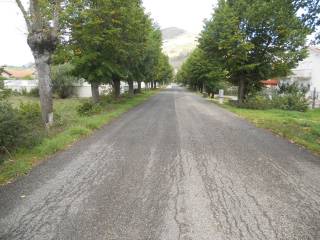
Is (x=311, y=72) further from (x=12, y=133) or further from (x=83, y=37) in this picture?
(x=12, y=133)

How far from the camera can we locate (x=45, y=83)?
1181cm

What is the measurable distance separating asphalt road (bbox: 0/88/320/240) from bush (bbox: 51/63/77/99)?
86.1 feet

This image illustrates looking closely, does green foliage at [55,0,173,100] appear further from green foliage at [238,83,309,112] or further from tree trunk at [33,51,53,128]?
green foliage at [238,83,309,112]

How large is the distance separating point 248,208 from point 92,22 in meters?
13.3

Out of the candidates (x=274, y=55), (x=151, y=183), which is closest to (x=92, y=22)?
(x=151, y=183)

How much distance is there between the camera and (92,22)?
15.4 meters

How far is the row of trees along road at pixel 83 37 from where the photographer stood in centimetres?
1139

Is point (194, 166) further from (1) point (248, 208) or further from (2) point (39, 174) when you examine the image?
(2) point (39, 174)

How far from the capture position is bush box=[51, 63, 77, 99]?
108ft

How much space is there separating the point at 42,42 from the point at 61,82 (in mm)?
23441

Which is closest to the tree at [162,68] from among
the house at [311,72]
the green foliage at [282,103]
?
the house at [311,72]

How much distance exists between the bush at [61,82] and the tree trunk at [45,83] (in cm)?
2119

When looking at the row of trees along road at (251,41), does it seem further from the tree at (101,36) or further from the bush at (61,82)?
the bush at (61,82)

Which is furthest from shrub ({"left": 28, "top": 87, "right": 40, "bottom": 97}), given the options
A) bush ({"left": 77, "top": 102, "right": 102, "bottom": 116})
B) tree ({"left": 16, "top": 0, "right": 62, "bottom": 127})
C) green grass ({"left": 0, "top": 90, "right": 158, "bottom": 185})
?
tree ({"left": 16, "top": 0, "right": 62, "bottom": 127})
